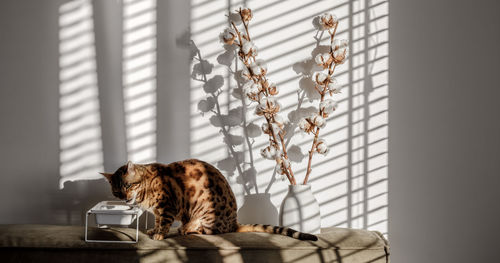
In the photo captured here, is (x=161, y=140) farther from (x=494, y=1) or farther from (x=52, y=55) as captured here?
(x=494, y=1)

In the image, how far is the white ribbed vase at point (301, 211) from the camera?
176 centimetres

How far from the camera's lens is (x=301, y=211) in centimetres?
176

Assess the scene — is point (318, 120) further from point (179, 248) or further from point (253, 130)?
point (179, 248)

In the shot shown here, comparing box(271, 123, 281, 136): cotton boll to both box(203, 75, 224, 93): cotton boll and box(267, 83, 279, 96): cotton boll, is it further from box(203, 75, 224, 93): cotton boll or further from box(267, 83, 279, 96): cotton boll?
box(203, 75, 224, 93): cotton boll

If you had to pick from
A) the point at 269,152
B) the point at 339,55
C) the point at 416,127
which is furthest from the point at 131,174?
the point at 416,127

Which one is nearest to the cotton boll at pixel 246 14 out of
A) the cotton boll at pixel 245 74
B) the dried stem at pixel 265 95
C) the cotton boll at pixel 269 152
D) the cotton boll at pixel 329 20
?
the dried stem at pixel 265 95

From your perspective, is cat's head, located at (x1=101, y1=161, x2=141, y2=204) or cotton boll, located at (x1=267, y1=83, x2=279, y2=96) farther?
cotton boll, located at (x1=267, y1=83, x2=279, y2=96)

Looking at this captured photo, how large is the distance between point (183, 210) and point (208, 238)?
0.16 metres

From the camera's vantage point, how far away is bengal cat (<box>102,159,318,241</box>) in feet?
5.38

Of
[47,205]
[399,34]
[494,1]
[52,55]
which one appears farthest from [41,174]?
[494,1]

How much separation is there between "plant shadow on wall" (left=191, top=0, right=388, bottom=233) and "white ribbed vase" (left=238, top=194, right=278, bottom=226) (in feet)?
0.14

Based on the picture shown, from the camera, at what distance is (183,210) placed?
5.59 feet

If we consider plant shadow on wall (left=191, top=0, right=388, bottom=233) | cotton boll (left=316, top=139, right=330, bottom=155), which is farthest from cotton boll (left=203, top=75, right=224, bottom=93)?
cotton boll (left=316, top=139, right=330, bottom=155)

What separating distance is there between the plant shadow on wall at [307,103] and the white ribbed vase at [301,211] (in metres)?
0.22
